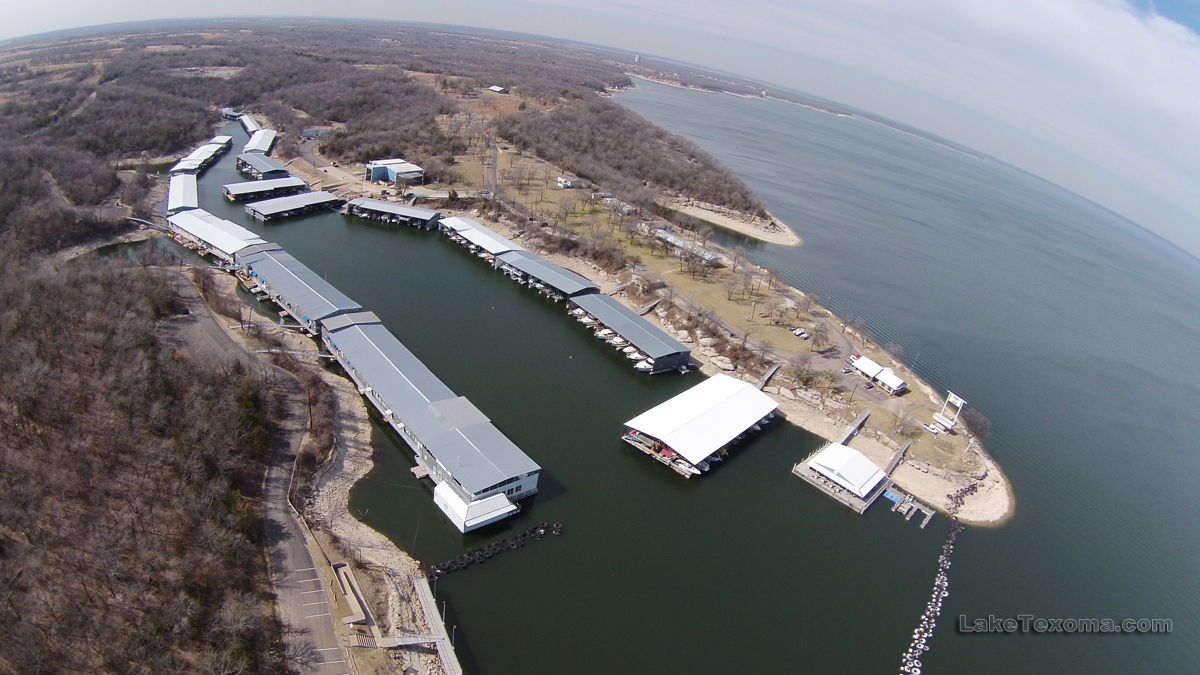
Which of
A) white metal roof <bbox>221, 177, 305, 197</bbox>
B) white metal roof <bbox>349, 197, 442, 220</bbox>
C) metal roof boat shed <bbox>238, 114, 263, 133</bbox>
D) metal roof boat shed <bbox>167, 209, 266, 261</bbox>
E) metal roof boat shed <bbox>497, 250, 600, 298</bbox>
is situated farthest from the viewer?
metal roof boat shed <bbox>238, 114, 263, 133</bbox>

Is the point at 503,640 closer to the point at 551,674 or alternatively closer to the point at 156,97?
the point at 551,674

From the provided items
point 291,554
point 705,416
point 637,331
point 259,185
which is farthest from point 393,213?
point 291,554

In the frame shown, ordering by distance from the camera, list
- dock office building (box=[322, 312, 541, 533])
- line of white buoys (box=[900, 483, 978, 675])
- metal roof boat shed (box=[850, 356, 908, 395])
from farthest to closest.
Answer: metal roof boat shed (box=[850, 356, 908, 395])
dock office building (box=[322, 312, 541, 533])
line of white buoys (box=[900, 483, 978, 675])

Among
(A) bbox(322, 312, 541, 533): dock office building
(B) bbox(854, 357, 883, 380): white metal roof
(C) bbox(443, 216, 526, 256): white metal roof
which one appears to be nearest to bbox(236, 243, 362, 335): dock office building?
(A) bbox(322, 312, 541, 533): dock office building

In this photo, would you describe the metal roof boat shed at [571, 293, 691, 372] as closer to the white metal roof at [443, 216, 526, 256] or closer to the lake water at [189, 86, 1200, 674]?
the lake water at [189, 86, 1200, 674]

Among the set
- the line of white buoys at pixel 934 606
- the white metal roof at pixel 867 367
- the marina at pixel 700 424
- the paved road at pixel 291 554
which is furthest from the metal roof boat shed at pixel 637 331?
the paved road at pixel 291 554

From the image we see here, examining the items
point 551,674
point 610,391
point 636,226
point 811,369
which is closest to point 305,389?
point 610,391
